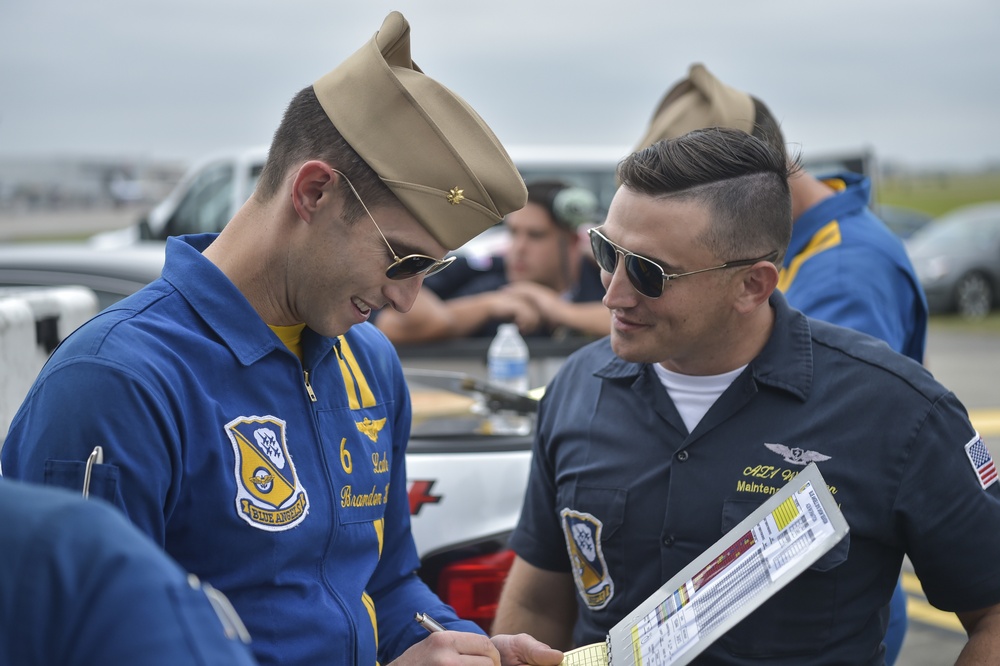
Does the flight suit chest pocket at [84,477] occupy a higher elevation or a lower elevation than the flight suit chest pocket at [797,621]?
higher

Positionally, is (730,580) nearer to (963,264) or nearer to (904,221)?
(963,264)

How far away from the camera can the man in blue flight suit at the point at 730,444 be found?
211cm

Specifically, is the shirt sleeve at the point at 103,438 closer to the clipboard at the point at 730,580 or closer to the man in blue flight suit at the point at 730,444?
the clipboard at the point at 730,580

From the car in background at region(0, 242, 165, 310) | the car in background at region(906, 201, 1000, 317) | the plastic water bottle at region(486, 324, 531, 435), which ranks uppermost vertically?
the car in background at region(0, 242, 165, 310)

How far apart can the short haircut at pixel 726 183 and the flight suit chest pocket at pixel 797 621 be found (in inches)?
27.6

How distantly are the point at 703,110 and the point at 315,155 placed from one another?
1.94 meters

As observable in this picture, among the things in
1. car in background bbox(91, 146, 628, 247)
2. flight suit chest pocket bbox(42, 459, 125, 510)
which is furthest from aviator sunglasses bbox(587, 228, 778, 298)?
car in background bbox(91, 146, 628, 247)

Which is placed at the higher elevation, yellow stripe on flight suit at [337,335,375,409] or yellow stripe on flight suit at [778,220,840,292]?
yellow stripe on flight suit at [337,335,375,409]

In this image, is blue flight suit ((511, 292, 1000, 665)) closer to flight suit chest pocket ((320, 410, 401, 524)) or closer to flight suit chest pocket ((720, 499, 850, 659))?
flight suit chest pocket ((720, 499, 850, 659))

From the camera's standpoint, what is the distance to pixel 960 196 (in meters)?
53.4

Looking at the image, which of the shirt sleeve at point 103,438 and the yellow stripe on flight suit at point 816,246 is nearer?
the shirt sleeve at point 103,438

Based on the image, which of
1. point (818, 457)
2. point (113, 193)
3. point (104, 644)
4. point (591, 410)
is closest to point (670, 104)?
point (591, 410)

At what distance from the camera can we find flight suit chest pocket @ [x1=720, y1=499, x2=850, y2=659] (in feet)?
6.88

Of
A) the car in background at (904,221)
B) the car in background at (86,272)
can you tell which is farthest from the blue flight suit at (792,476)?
the car in background at (904,221)
